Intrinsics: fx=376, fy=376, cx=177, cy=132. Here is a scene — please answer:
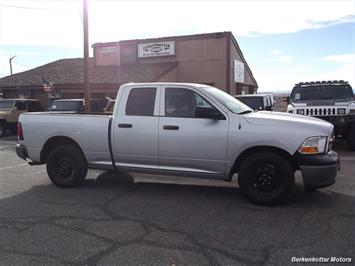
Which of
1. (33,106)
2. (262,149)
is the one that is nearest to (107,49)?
(33,106)

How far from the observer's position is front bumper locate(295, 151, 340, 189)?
521 cm

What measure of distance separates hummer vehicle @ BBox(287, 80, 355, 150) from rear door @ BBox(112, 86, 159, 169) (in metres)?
5.95

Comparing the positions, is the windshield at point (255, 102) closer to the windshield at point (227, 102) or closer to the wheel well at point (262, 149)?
the windshield at point (227, 102)

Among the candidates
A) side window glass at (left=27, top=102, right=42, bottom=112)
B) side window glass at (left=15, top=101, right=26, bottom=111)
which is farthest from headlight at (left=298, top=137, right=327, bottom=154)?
side window glass at (left=27, top=102, right=42, bottom=112)

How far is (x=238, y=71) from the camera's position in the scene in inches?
1044

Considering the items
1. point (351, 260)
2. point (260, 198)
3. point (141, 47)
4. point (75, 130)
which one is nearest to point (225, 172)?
point (260, 198)

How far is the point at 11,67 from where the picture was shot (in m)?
51.9

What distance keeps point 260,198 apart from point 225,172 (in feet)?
2.11

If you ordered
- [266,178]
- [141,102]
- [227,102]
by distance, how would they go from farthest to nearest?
[141,102] → [227,102] → [266,178]

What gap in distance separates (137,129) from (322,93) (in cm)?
734

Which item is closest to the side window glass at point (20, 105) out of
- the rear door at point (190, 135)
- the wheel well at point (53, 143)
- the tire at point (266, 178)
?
the wheel well at point (53, 143)

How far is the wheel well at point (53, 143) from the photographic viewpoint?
22.5ft

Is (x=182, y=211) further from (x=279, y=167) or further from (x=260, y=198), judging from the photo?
(x=279, y=167)

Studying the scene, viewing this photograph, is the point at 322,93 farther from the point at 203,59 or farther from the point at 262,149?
the point at 203,59
